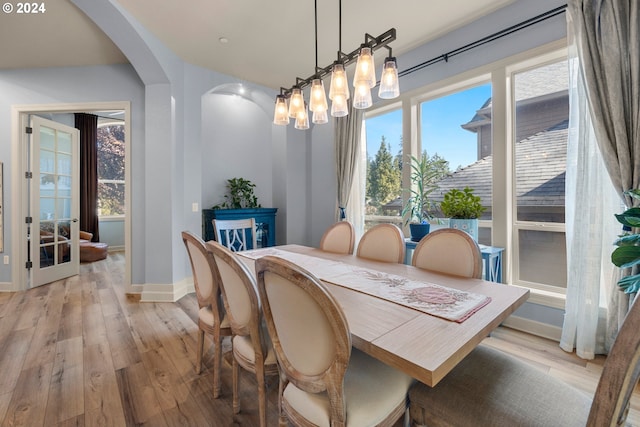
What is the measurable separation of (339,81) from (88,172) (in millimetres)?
6793

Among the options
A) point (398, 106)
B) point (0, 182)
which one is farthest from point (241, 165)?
point (0, 182)

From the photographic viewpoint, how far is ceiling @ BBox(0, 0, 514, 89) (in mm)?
2438

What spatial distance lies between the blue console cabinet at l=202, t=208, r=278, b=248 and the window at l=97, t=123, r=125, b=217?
411 centimetres

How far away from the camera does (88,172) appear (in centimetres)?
610

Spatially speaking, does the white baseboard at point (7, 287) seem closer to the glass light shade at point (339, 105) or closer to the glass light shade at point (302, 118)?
the glass light shade at point (302, 118)

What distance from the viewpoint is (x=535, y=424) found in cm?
82

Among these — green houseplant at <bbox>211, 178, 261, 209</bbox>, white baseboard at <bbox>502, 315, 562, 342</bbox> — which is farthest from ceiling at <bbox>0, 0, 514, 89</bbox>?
white baseboard at <bbox>502, 315, 562, 342</bbox>

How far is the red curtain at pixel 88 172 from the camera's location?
237 inches

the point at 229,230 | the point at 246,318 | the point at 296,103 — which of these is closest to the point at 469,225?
the point at 296,103

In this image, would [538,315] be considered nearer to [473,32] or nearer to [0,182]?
[473,32]

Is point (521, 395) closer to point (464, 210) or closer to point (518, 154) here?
point (464, 210)

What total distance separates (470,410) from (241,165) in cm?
435

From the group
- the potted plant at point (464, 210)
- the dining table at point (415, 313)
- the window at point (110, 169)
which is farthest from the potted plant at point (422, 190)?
the window at point (110, 169)

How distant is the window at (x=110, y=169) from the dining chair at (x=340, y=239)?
6.41 m
